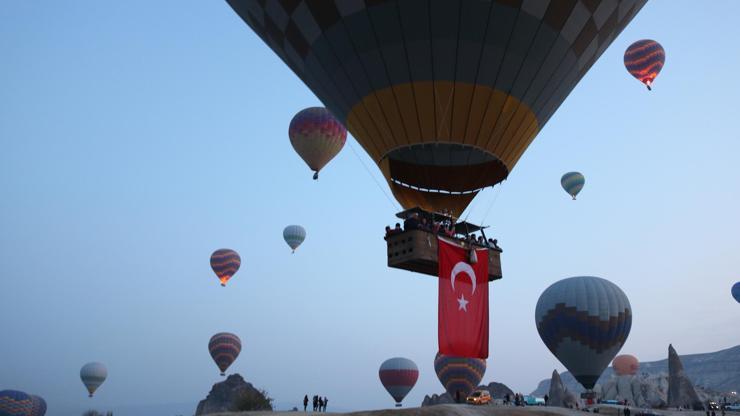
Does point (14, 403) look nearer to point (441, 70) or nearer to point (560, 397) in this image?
point (560, 397)

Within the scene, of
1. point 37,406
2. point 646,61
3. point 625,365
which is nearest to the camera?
point 646,61

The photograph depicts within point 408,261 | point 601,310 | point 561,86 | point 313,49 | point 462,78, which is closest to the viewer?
point 408,261

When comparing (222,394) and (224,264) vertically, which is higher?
(224,264)

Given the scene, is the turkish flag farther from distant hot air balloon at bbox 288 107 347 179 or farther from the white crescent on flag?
distant hot air balloon at bbox 288 107 347 179

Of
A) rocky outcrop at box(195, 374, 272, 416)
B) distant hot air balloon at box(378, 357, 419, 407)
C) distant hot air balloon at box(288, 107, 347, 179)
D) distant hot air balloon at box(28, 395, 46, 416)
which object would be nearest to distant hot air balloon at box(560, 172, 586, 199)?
distant hot air balloon at box(378, 357, 419, 407)

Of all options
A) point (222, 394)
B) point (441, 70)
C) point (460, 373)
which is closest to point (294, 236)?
point (460, 373)

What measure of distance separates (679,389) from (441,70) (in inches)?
1815

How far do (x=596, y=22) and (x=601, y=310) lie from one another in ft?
92.3

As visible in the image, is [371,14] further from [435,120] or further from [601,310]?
[601,310]

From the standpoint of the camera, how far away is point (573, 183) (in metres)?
50.6

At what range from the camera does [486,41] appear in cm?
1525

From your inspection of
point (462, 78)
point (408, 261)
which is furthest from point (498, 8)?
point (408, 261)

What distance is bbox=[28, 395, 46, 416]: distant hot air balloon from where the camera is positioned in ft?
177

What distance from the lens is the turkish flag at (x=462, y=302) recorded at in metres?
15.0
